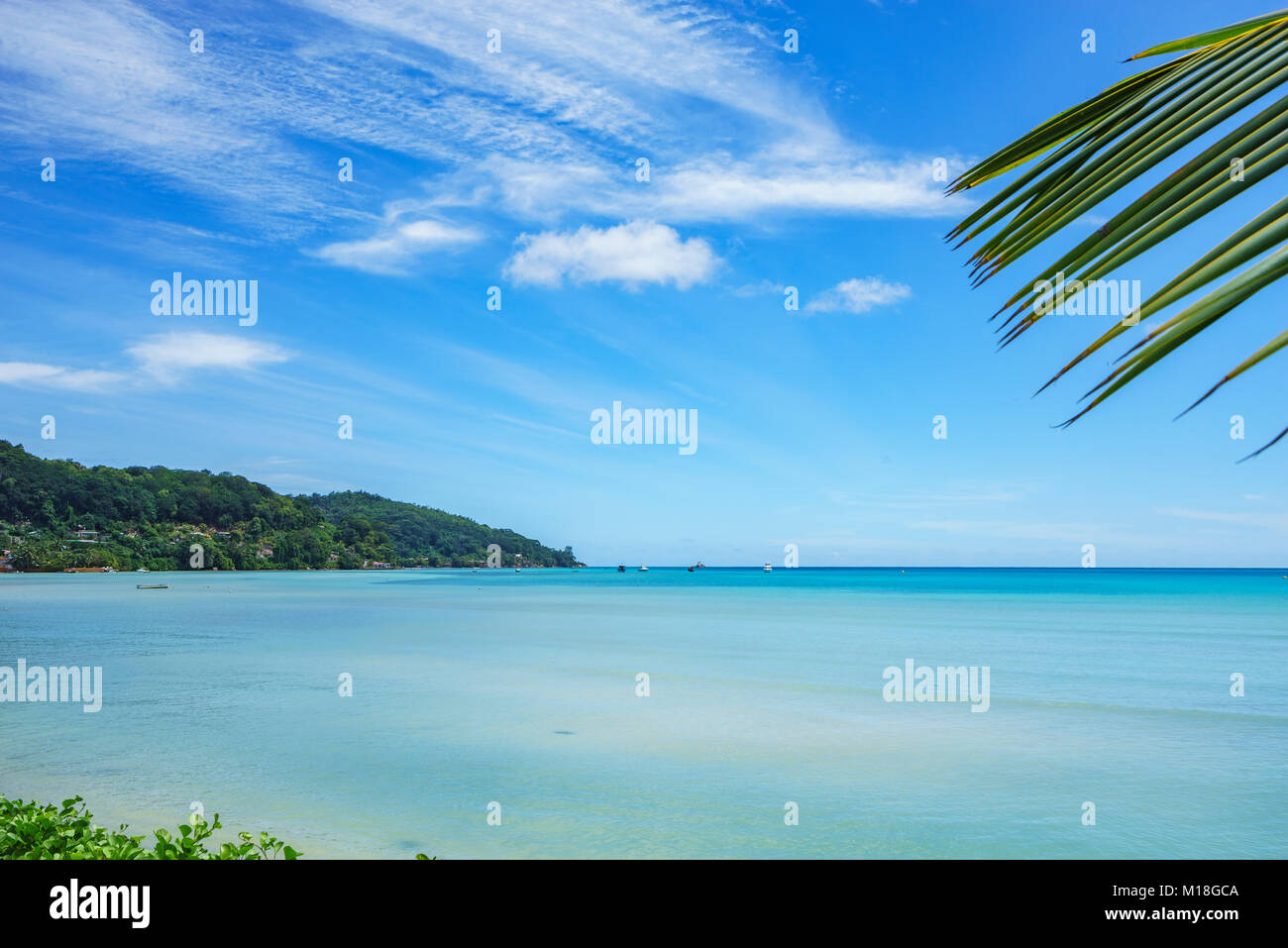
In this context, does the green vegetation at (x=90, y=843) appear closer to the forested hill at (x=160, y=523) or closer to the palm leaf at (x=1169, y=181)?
the palm leaf at (x=1169, y=181)

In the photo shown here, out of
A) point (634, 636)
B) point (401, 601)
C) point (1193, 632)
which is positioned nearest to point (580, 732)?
point (634, 636)

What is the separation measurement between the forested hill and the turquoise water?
101m

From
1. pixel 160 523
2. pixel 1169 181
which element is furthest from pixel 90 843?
pixel 160 523

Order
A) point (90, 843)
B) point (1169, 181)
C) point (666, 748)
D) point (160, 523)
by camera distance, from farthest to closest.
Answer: point (160, 523)
point (666, 748)
point (90, 843)
point (1169, 181)

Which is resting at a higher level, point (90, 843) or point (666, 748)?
point (90, 843)

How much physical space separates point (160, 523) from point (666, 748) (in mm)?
132836

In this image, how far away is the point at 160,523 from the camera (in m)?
127

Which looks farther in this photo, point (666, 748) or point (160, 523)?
point (160, 523)

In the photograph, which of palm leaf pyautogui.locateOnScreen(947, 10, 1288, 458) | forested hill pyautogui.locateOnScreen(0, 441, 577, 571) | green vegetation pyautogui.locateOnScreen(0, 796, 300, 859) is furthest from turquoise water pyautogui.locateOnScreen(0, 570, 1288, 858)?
forested hill pyautogui.locateOnScreen(0, 441, 577, 571)

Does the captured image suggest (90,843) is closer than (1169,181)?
No

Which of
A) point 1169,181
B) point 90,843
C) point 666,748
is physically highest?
point 1169,181

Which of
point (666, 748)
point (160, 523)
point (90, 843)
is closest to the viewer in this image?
point (90, 843)

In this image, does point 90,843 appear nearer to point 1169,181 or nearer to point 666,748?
point 1169,181

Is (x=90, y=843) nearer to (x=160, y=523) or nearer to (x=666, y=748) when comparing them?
(x=666, y=748)
